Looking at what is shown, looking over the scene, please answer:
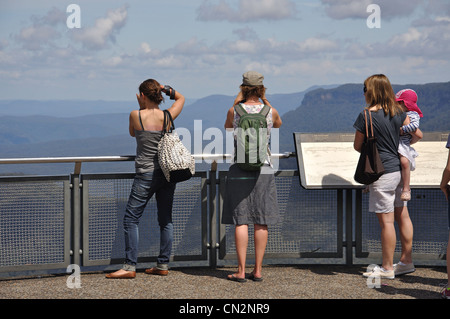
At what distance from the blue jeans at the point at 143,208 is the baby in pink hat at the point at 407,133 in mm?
2146

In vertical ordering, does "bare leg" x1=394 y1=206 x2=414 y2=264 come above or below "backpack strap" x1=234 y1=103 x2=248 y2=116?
below

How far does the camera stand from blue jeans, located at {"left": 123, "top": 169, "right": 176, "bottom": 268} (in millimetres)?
5492

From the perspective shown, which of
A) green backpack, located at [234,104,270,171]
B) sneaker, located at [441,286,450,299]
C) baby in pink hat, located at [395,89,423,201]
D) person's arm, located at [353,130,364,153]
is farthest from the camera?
baby in pink hat, located at [395,89,423,201]

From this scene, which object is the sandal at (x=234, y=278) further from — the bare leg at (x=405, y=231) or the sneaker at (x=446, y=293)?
the sneaker at (x=446, y=293)

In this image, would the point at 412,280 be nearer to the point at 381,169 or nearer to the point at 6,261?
the point at 381,169

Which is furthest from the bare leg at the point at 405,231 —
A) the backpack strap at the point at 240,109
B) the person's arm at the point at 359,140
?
the backpack strap at the point at 240,109

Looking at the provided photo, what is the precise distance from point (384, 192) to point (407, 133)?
632 mm

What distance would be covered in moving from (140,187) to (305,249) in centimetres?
191

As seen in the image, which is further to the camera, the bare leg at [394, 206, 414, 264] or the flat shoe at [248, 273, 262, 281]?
the bare leg at [394, 206, 414, 264]

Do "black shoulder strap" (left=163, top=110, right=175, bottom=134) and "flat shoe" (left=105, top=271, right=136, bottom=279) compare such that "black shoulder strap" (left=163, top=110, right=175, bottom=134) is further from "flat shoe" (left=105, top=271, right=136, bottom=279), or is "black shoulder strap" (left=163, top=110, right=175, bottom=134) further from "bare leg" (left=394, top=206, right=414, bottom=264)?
"bare leg" (left=394, top=206, right=414, bottom=264)

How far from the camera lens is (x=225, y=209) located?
5.48 m

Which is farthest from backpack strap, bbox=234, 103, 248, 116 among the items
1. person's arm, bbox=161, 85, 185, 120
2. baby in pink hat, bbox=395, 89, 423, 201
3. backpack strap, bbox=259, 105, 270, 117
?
baby in pink hat, bbox=395, 89, 423, 201

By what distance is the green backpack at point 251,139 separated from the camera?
200 inches

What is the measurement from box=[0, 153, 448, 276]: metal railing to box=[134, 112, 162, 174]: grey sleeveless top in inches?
9.7
